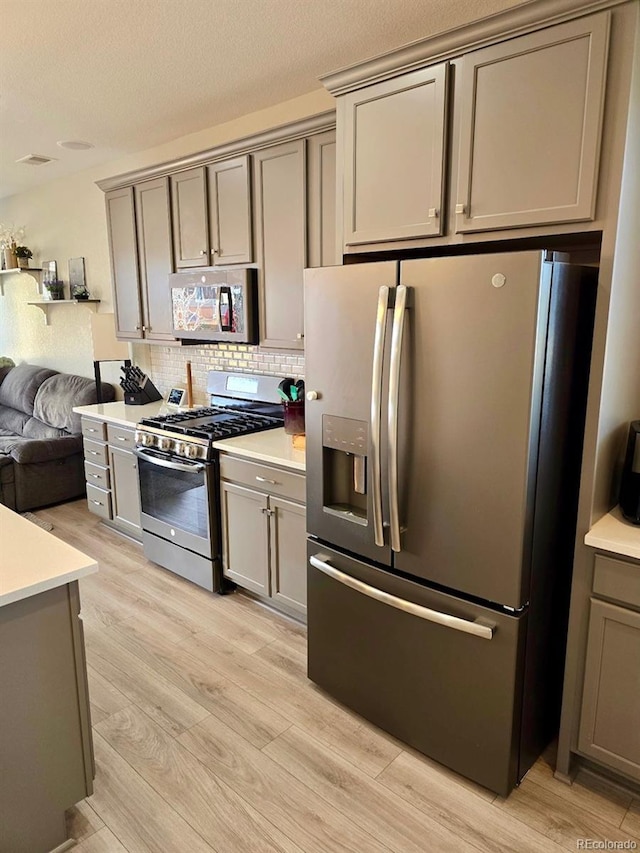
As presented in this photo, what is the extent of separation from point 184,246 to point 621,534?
292cm

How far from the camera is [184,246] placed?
3.54 metres

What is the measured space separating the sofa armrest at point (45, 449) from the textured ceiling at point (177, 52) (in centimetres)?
220

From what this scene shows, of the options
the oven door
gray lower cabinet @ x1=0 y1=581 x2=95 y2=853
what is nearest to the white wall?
the oven door

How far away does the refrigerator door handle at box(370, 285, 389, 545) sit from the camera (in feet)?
6.02

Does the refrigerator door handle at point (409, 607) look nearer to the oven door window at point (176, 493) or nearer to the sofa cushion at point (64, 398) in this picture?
the oven door window at point (176, 493)

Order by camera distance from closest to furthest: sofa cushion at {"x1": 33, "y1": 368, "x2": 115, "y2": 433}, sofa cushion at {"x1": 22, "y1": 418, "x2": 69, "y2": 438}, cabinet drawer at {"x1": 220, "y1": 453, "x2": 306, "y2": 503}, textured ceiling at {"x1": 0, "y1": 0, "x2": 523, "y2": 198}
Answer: textured ceiling at {"x1": 0, "y1": 0, "x2": 523, "y2": 198} < cabinet drawer at {"x1": 220, "y1": 453, "x2": 306, "y2": 503} < sofa cushion at {"x1": 33, "y1": 368, "x2": 115, "y2": 433} < sofa cushion at {"x1": 22, "y1": 418, "x2": 69, "y2": 438}

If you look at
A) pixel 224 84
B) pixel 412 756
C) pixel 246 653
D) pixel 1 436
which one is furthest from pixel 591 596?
pixel 1 436

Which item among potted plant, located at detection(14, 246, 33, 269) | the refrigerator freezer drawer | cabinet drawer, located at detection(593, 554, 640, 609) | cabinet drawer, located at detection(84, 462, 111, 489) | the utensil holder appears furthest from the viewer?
potted plant, located at detection(14, 246, 33, 269)

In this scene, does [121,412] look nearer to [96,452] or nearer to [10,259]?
[96,452]

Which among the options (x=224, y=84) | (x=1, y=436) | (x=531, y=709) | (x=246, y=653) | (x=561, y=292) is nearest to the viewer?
(x=561, y=292)

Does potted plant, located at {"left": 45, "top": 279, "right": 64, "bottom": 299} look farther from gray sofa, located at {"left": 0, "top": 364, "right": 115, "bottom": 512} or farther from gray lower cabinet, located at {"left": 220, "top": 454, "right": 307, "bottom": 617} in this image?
gray lower cabinet, located at {"left": 220, "top": 454, "right": 307, "bottom": 617}

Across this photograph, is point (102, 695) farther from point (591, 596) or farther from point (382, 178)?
point (382, 178)

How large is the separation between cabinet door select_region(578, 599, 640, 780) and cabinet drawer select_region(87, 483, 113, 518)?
3.26 m

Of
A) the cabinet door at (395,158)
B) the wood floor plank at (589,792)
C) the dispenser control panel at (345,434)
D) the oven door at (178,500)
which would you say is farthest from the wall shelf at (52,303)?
the wood floor plank at (589,792)
